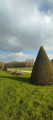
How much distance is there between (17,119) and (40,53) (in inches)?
286

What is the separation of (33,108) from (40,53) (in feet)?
21.2

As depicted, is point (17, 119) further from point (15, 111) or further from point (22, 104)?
point (22, 104)

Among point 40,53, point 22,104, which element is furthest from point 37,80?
point 22,104

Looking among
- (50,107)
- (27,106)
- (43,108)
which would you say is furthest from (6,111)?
(50,107)

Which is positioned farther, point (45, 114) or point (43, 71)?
point (43, 71)

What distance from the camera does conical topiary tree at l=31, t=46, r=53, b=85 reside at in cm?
859

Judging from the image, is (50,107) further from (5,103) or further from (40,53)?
(40,53)

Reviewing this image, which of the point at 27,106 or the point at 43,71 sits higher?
the point at 43,71

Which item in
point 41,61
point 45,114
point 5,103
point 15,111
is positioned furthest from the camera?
point 41,61

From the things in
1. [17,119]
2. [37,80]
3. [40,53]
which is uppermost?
[40,53]

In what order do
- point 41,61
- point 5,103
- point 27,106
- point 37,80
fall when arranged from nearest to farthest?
point 27,106
point 5,103
point 37,80
point 41,61

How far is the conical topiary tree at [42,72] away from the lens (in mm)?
8586

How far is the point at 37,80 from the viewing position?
28.7 ft

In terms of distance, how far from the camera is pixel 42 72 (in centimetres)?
877
